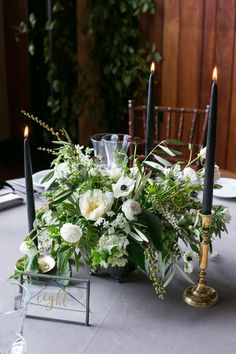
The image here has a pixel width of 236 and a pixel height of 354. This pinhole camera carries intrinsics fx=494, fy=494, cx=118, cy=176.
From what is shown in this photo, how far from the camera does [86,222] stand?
1.00m

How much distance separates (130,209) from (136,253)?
4.0 inches

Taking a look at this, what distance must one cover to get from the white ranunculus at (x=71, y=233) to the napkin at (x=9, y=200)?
58cm

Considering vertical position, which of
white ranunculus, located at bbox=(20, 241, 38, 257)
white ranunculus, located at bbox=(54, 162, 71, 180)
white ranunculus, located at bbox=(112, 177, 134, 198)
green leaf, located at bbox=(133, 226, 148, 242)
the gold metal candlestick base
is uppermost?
white ranunculus, located at bbox=(54, 162, 71, 180)

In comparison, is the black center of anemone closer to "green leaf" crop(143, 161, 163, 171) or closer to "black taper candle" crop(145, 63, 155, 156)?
"green leaf" crop(143, 161, 163, 171)

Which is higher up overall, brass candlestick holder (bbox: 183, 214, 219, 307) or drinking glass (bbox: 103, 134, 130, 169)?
drinking glass (bbox: 103, 134, 130, 169)

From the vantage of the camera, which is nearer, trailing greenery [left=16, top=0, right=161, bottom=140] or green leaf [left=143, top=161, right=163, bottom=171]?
green leaf [left=143, top=161, right=163, bottom=171]

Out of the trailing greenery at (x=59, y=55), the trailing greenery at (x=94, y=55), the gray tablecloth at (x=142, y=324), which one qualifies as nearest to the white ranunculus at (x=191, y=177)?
the gray tablecloth at (x=142, y=324)

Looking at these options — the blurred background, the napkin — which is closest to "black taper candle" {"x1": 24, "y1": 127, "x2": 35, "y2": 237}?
the napkin

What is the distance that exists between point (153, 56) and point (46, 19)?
727 millimetres

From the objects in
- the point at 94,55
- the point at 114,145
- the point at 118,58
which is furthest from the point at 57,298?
the point at 94,55

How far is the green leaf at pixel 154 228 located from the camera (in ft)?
3.17

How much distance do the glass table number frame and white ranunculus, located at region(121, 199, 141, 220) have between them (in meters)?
0.16

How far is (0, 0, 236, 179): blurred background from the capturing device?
2867 mm

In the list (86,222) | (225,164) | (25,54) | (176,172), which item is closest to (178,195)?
(176,172)
